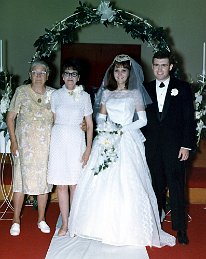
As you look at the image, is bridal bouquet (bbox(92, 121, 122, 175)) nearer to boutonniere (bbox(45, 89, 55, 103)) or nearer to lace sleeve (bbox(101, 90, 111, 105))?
lace sleeve (bbox(101, 90, 111, 105))

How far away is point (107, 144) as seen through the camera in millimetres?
3666

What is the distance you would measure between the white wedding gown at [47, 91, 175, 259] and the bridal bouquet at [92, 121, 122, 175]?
0.03 metres

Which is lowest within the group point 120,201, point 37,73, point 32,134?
point 120,201

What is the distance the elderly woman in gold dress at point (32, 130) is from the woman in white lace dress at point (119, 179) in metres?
0.43

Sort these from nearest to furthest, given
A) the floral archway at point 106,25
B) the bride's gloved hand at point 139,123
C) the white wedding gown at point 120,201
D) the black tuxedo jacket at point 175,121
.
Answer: the white wedding gown at point 120,201 < the black tuxedo jacket at point 175,121 < the bride's gloved hand at point 139,123 < the floral archway at point 106,25

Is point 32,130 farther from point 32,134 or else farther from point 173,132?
point 173,132

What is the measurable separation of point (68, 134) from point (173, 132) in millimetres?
956

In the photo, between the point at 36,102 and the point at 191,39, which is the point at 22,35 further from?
the point at 36,102

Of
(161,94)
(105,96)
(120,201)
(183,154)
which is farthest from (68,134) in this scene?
(183,154)

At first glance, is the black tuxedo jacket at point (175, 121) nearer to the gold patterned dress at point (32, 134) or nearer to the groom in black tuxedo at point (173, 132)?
the groom in black tuxedo at point (173, 132)

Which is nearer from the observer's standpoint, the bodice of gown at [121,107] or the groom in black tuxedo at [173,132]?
the groom in black tuxedo at [173,132]

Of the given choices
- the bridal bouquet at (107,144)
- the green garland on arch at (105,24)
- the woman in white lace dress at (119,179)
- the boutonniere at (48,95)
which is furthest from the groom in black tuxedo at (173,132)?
the green garland on arch at (105,24)

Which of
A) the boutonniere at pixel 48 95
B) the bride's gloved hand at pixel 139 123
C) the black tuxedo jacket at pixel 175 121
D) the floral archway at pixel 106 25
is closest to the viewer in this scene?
the black tuxedo jacket at pixel 175 121

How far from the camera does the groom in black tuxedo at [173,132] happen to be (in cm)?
359
